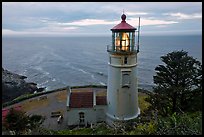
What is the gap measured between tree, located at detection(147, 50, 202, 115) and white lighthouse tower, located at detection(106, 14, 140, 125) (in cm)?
139

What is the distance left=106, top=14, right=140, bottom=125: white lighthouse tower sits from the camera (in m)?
12.9

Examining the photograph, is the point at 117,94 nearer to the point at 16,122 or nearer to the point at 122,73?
the point at 122,73

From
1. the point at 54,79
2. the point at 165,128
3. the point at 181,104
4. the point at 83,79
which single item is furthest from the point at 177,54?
the point at 54,79

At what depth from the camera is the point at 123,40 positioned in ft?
42.6

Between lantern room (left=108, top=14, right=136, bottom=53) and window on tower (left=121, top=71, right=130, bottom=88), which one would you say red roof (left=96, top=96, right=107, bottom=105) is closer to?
window on tower (left=121, top=71, right=130, bottom=88)

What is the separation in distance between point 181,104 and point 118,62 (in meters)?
3.84

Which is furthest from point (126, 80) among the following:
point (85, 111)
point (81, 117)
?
point (81, 117)

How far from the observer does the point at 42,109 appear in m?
18.8

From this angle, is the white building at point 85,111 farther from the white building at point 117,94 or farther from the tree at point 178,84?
the tree at point 178,84

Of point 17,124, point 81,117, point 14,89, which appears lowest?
point 14,89

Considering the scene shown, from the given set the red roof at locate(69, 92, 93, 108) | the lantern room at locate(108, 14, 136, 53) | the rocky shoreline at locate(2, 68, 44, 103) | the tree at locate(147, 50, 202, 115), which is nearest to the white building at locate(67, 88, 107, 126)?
the red roof at locate(69, 92, 93, 108)

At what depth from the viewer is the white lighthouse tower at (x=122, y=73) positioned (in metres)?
12.9

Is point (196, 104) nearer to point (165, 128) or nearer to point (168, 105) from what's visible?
point (168, 105)

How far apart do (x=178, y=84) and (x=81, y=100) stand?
5775 mm
